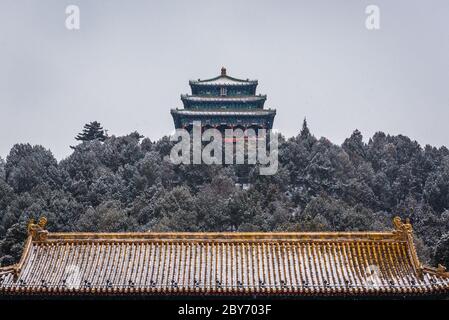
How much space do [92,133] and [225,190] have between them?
3144 cm

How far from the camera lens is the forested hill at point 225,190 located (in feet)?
216

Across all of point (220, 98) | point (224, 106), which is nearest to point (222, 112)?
point (224, 106)

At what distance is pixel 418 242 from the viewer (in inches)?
2363

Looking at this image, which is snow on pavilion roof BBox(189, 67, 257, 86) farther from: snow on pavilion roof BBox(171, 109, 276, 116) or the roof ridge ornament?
the roof ridge ornament

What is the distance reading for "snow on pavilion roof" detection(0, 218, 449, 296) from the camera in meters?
23.2

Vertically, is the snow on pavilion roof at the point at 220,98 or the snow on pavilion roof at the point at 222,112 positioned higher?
the snow on pavilion roof at the point at 220,98

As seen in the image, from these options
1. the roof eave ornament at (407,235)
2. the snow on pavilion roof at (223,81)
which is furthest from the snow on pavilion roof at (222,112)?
the roof eave ornament at (407,235)

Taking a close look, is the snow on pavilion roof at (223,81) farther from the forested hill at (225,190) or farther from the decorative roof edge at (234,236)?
the decorative roof edge at (234,236)

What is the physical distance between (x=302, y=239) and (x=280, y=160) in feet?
194

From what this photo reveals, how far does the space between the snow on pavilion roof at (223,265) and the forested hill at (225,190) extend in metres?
27.6

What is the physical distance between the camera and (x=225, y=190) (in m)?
75.1

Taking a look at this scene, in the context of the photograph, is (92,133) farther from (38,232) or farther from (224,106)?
(38,232)

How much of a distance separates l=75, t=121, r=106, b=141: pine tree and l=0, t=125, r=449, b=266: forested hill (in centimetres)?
497

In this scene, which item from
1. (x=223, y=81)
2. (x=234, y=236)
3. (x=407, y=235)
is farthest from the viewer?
(x=223, y=81)
